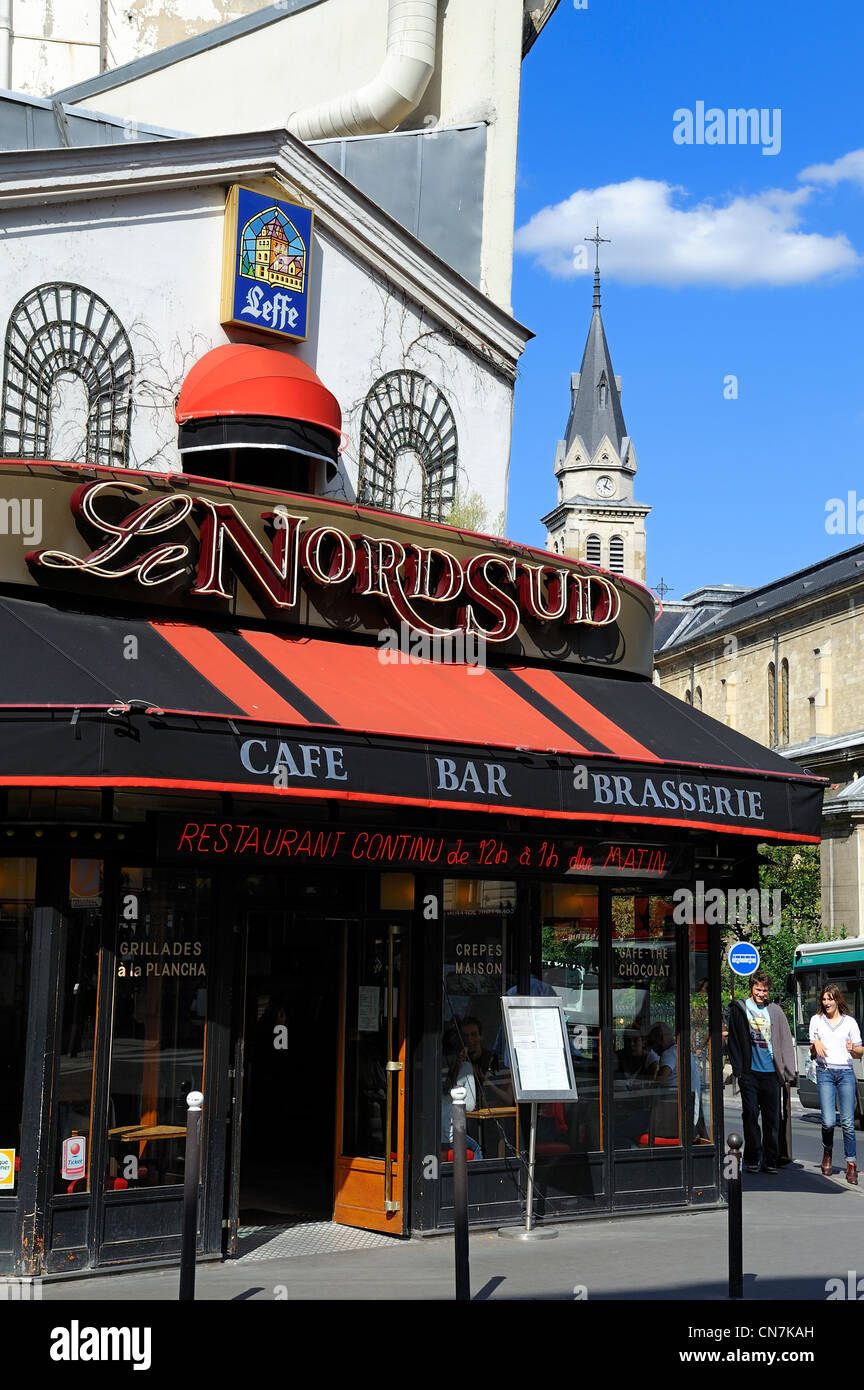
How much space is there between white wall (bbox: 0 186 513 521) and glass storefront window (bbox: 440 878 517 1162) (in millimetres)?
4477

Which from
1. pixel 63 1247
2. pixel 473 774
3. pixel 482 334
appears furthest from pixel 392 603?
pixel 63 1247

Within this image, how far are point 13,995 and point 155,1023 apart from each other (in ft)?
3.39

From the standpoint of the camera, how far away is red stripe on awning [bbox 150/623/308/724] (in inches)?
401

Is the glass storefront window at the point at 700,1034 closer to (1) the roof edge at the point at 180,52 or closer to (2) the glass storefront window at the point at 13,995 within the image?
(2) the glass storefront window at the point at 13,995

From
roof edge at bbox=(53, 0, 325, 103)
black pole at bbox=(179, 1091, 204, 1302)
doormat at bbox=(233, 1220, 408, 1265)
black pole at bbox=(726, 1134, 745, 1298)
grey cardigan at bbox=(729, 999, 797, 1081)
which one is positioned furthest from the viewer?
roof edge at bbox=(53, 0, 325, 103)

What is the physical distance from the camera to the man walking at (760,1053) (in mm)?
15023

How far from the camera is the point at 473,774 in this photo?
1086cm

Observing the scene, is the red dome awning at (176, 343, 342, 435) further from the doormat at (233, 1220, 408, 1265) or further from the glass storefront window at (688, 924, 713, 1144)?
the doormat at (233, 1220, 408, 1265)

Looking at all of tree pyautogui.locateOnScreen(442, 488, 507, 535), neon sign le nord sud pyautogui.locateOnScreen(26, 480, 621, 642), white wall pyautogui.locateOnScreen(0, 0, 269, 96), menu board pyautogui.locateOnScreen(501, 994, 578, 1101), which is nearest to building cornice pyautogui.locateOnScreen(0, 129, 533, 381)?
tree pyautogui.locateOnScreen(442, 488, 507, 535)

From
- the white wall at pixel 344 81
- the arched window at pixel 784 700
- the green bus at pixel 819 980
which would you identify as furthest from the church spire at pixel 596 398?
the white wall at pixel 344 81

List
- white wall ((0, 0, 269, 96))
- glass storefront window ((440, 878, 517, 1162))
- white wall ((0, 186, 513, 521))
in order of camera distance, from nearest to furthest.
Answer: glass storefront window ((440, 878, 517, 1162)) → white wall ((0, 186, 513, 521)) → white wall ((0, 0, 269, 96))

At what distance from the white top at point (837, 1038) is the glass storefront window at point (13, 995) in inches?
355

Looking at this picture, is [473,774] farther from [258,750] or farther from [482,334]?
[482,334]
